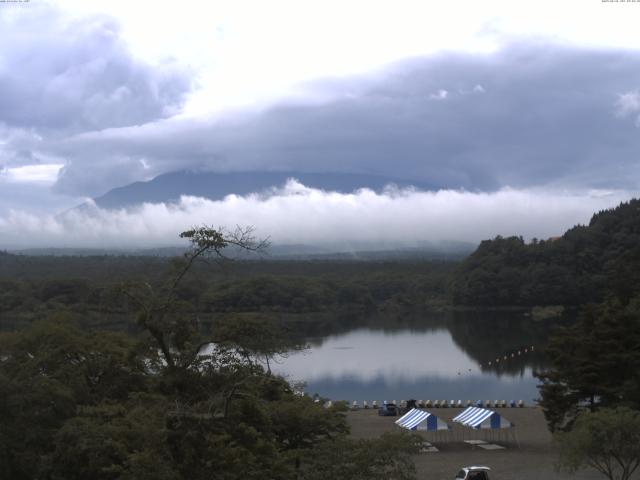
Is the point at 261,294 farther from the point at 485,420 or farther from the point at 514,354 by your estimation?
the point at 485,420

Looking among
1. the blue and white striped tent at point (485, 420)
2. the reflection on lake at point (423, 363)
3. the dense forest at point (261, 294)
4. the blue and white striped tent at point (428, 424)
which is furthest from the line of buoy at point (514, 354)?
the blue and white striped tent at point (428, 424)

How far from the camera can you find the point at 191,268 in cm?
934

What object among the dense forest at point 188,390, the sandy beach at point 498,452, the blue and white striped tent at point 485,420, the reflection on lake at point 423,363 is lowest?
the reflection on lake at point 423,363

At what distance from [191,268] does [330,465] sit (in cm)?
329

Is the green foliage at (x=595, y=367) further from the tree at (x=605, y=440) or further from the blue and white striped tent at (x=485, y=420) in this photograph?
the tree at (x=605, y=440)

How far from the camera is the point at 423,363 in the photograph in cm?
4497

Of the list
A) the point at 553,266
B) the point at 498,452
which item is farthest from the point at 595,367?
the point at 553,266

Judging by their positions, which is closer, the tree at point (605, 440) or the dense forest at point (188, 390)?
the dense forest at point (188, 390)

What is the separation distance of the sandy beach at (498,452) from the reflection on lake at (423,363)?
219 inches

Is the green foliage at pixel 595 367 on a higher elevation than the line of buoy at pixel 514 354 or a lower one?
higher

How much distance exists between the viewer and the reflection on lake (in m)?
36.5

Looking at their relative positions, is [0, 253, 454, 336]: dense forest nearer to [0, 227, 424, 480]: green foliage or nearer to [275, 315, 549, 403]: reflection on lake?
[275, 315, 549, 403]: reflection on lake

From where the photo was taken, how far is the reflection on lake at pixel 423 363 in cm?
3650

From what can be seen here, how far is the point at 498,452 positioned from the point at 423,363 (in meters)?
24.3
